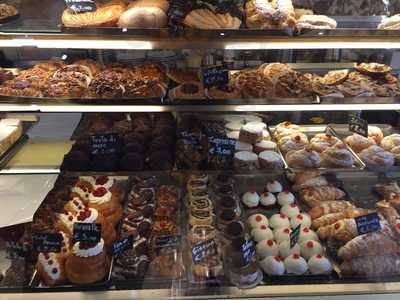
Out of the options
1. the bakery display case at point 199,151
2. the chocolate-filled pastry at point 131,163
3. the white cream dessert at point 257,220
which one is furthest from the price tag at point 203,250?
the chocolate-filled pastry at point 131,163

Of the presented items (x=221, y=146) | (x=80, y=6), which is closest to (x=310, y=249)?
(x=221, y=146)

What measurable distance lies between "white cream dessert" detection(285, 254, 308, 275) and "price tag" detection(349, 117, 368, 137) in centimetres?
126

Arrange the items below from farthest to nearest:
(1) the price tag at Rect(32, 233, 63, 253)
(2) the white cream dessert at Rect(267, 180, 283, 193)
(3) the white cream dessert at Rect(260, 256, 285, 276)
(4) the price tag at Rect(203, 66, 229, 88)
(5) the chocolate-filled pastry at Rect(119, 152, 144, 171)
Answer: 1. (2) the white cream dessert at Rect(267, 180, 283, 193)
2. (5) the chocolate-filled pastry at Rect(119, 152, 144, 171)
3. (4) the price tag at Rect(203, 66, 229, 88)
4. (3) the white cream dessert at Rect(260, 256, 285, 276)
5. (1) the price tag at Rect(32, 233, 63, 253)

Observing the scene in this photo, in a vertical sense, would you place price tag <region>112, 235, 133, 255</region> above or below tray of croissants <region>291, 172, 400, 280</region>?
above

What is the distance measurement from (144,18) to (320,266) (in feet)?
5.96

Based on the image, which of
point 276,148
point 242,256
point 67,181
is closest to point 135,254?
point 242,256

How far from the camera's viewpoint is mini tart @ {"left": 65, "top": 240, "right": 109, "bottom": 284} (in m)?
2.25

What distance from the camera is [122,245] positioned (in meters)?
2.30

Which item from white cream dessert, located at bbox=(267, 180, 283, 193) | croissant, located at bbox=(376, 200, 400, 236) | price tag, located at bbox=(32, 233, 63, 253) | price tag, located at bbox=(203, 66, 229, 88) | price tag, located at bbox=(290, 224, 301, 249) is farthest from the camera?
white cream dessert, located at bbox=(267, 180, 283, 193)

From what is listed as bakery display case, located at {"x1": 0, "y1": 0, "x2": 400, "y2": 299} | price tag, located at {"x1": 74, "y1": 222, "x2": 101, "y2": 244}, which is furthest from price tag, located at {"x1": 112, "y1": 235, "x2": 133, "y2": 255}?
price tag, located at {"x1": 74, "y1": 222, "x2": 101, "y2": 244}

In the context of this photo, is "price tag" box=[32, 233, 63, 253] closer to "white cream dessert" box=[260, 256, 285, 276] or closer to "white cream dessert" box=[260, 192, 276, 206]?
"white cream dessert" box=[260, 256, 285, 276]

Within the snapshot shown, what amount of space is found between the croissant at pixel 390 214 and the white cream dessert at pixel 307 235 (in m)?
0.55

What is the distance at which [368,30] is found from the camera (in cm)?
230

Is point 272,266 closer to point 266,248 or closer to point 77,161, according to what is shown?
point 266,248
